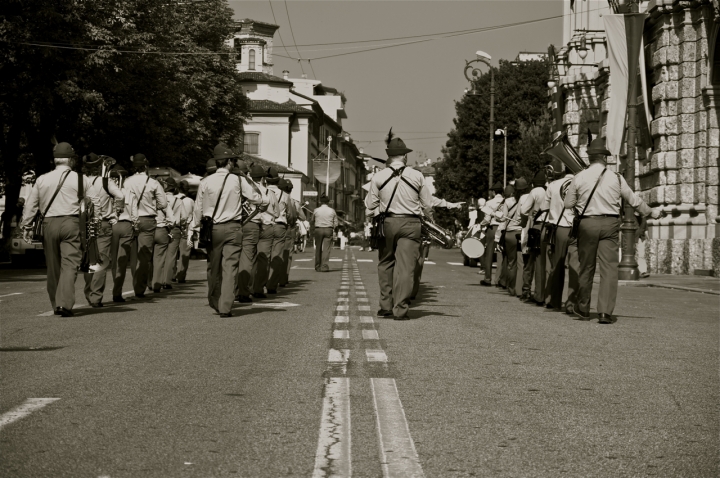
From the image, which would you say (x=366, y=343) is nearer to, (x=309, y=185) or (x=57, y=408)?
(x=57, y=408)

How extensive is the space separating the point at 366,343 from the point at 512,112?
6427cm

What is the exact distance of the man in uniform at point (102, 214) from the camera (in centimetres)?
1498

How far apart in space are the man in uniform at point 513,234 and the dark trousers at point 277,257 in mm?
3815

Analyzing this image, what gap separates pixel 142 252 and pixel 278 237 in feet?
9.81

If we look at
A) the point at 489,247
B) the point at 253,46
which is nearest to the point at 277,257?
the point at 489,247

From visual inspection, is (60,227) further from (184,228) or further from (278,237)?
(184,228)

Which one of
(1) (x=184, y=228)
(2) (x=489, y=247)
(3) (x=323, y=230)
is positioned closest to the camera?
(1) (x=184, y=228)

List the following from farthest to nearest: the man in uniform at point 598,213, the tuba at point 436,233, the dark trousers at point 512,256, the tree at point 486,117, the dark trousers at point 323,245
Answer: the tree at point 486,117 → the dark trousers at point 323,245 → the dark trousers at point 512,256 → the tuba at point 436,233 → the man in uniform at point 598,213

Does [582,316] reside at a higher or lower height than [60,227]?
lower

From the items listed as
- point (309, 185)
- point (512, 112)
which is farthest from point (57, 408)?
point (309, 185)

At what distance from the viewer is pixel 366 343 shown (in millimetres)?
10461

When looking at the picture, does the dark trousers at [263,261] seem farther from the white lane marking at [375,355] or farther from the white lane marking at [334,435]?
the white lane marking at [334,435]

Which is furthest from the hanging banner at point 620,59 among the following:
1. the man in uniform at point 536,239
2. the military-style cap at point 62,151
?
the military-style cap at point 62,151

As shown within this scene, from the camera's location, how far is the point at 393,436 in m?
6.06
